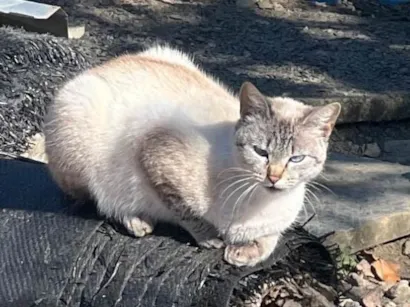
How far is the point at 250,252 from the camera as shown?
2.64 m

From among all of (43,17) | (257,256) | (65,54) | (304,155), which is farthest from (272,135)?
(43,17)

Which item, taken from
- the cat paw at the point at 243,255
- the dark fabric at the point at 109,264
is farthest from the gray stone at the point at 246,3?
the cat paw at the point at 243,255

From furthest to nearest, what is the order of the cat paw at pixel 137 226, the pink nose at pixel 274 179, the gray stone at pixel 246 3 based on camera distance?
the gray stone at pixel 246 3 → the cat paw at pixel 137 226 → the pink nose at pixel 274 179

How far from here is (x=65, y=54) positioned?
422 cm

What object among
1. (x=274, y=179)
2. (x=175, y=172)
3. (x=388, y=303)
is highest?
(x=274, y=179)

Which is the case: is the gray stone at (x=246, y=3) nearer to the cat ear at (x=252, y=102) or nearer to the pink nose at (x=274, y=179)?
the cat ear at (x=252, y=102)

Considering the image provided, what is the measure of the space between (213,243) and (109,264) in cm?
31

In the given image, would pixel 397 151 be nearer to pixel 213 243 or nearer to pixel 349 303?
pixel 349 303

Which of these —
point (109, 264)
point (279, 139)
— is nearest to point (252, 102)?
point (279, 139)

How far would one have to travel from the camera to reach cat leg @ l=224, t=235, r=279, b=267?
2637 millimetres

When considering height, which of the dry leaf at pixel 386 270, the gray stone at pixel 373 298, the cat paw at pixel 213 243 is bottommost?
the gray stone at pixel 373 298

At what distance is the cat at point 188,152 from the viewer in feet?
8.15

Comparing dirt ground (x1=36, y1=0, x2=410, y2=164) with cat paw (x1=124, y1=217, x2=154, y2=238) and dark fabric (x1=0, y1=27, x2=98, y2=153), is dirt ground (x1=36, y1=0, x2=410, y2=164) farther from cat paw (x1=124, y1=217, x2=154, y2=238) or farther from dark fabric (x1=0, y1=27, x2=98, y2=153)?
cat paw (x1=124, y1=217, x2=154, y2=238)

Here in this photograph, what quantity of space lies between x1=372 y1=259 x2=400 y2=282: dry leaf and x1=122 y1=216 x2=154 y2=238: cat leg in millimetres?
1003
